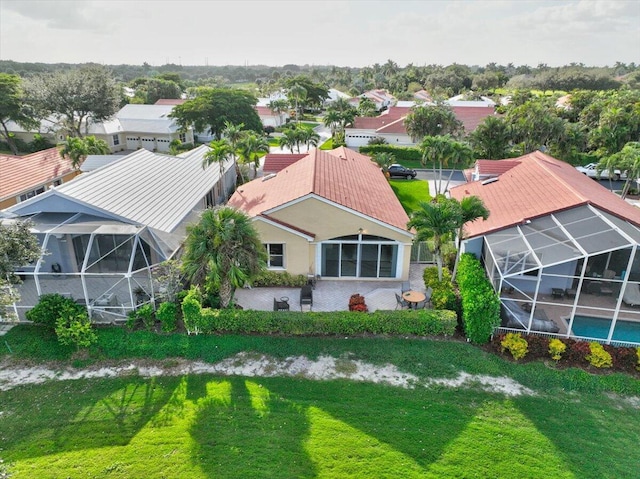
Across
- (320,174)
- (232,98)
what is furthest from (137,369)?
(232,98)

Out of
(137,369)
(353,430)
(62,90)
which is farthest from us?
(62,90)

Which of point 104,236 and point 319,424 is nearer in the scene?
point 319,424

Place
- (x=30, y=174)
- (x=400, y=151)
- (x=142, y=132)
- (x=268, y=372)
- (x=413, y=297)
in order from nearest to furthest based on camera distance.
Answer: (x=268, y=372)
(x=413, y=297)
(x=30, y=174)
(x=400, y=151)
(x=142, y=132)

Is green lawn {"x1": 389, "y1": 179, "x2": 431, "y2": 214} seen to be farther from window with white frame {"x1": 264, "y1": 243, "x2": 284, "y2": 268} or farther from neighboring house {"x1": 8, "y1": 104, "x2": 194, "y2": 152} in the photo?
neighboring house {"x1": 8, "y1": 104, "x2": 194, "y2": 152}

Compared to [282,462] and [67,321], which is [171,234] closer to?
[67,321]

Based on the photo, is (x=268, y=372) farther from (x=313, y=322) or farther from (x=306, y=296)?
(x=306, y=296)

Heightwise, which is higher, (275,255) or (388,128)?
(388,128)

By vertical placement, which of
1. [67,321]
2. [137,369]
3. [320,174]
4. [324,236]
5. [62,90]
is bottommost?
[137,369]

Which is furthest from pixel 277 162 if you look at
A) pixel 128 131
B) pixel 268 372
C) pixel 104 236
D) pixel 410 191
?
pixel 128 131
